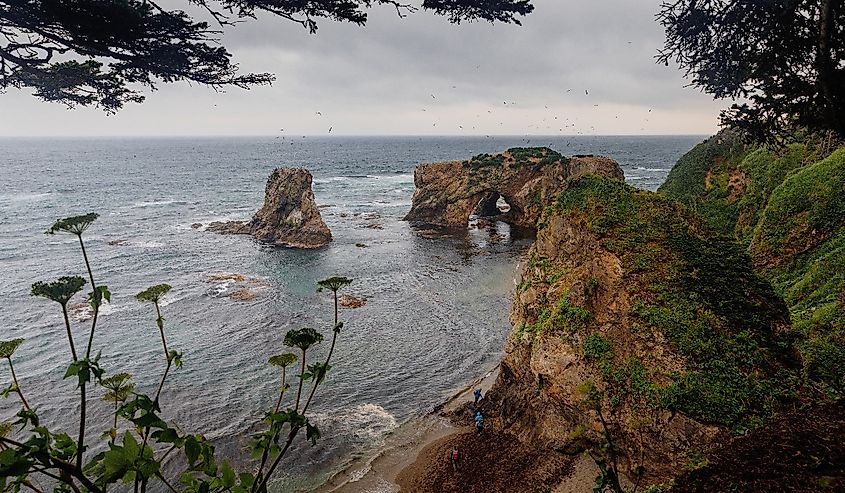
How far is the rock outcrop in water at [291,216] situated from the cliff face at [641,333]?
112 feet

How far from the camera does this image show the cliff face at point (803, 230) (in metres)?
13.5

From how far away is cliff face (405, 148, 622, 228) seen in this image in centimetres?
5519

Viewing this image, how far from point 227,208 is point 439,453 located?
2374 inches

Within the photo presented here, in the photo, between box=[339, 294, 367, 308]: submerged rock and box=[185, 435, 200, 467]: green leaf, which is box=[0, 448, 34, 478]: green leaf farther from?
box=[339, 294, 367, 308]: submerged rock

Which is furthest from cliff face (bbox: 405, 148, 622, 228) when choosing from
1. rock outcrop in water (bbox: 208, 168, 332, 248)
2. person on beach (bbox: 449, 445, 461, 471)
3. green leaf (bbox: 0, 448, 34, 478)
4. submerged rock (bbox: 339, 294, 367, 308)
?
green leaf (bbox: 0, 448, 34, 478)

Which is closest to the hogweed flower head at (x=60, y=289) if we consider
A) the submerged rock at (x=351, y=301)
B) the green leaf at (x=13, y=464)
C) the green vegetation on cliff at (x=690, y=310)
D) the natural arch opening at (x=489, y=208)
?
the green leaf at (x=13, y=464)

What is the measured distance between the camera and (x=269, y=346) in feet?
86.7

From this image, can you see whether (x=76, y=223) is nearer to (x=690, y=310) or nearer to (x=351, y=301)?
(x=690, y=310)

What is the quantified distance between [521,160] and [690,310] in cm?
4546

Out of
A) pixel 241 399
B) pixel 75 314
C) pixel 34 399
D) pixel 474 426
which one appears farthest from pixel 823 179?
pixel 75 314

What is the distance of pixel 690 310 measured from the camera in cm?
1354

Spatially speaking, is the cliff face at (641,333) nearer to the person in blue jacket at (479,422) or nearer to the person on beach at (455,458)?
the person in blue jacket at (479,422)

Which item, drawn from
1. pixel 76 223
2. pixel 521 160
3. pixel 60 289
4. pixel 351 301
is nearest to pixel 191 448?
pixel 60 289

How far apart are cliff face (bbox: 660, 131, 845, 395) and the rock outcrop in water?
32.7 meters
